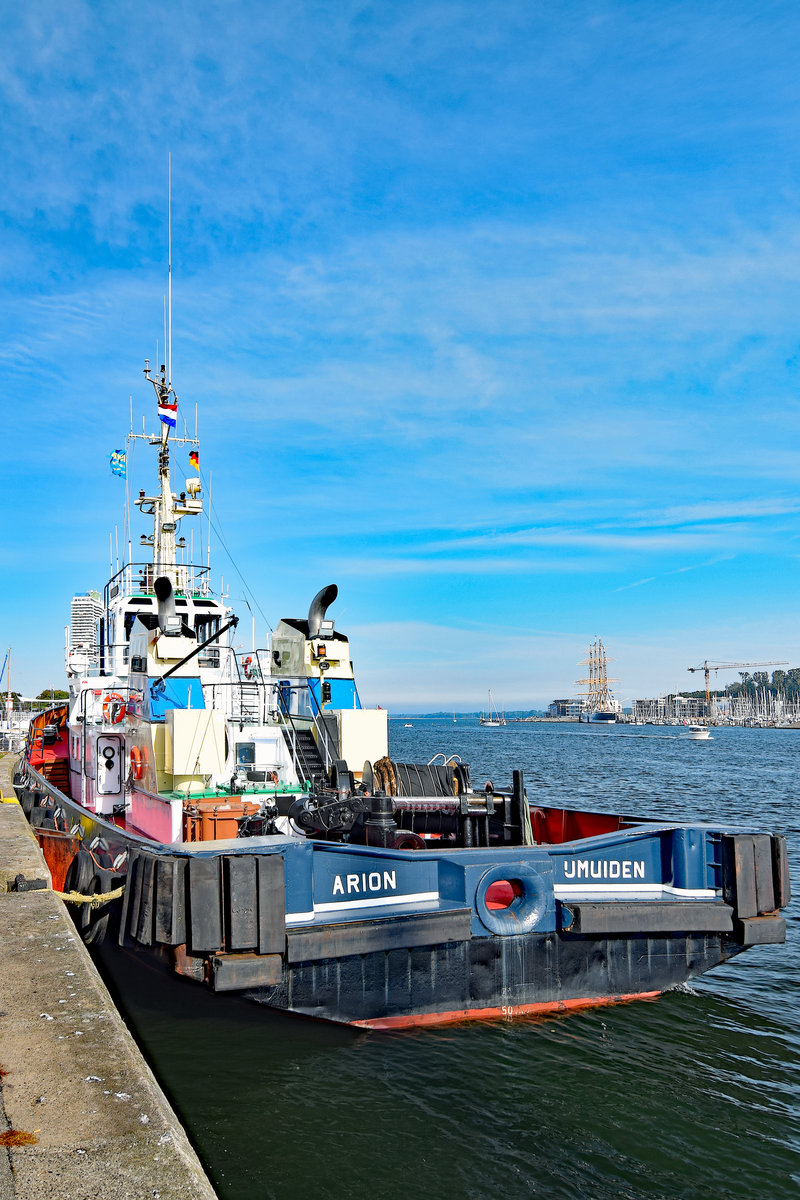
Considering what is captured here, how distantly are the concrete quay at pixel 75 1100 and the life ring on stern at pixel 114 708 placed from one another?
6.97 m

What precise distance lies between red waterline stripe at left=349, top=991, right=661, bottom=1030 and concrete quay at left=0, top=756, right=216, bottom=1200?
3086 millimetres

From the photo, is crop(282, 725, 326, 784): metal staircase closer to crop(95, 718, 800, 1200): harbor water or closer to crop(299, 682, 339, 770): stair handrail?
crop(299, 682, 339, 770): stair handrail

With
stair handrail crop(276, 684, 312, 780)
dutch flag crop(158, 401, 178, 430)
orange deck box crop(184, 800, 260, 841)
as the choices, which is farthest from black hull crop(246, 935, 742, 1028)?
dutch flag crop(158, 401, 178, 430)

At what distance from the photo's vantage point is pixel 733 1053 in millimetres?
8672

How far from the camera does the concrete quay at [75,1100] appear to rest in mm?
3561

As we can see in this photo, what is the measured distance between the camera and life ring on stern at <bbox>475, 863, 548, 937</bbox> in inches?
326

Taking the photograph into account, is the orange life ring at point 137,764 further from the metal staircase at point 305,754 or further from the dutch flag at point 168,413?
the dutch flag at point 168,413

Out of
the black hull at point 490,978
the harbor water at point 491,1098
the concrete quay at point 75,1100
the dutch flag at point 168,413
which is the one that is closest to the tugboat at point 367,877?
the black hull at point 490,978

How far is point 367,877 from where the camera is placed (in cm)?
805

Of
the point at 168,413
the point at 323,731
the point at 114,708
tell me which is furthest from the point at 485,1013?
the point at 168,413

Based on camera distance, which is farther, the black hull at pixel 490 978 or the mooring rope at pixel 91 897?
the mooring rope at pixel 91 897

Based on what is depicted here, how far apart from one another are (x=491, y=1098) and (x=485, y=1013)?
3.69 feet

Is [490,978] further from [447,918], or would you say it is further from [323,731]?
[323,731]

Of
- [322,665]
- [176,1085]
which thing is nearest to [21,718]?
[322,665]
